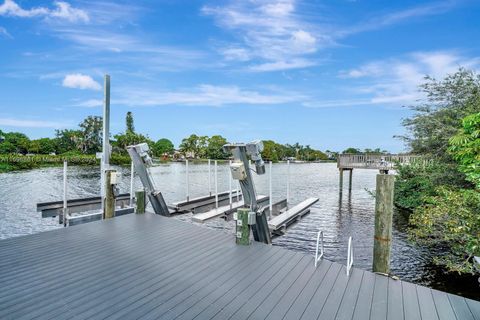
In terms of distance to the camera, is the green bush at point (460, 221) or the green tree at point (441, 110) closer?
the green bush at point (460, 221)

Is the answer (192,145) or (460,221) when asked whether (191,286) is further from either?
(192,145)

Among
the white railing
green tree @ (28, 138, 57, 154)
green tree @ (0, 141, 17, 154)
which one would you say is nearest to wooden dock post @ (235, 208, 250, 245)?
the white railing

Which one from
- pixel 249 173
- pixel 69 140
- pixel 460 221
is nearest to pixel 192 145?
pixel 69 140

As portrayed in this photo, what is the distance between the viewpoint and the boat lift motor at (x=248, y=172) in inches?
188

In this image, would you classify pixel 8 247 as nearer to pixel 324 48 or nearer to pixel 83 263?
pixel 83 263

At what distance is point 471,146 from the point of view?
478cm

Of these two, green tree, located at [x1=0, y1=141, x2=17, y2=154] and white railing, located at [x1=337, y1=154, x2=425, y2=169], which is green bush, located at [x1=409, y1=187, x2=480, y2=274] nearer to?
white railing, located at [x1=337, y1=154, x2=425, y2=169]

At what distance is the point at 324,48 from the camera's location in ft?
56.7

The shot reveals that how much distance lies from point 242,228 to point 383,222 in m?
1.98

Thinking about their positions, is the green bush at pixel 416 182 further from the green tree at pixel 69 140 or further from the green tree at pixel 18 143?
the green tree at pixel 18 143

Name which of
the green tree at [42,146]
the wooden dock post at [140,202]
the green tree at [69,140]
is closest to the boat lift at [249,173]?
the wooden dock post at [140,202]

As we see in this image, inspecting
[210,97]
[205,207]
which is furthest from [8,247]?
[210,97]

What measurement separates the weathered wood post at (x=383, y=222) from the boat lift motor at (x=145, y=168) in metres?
4.68

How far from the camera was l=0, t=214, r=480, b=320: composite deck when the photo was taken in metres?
2.49
